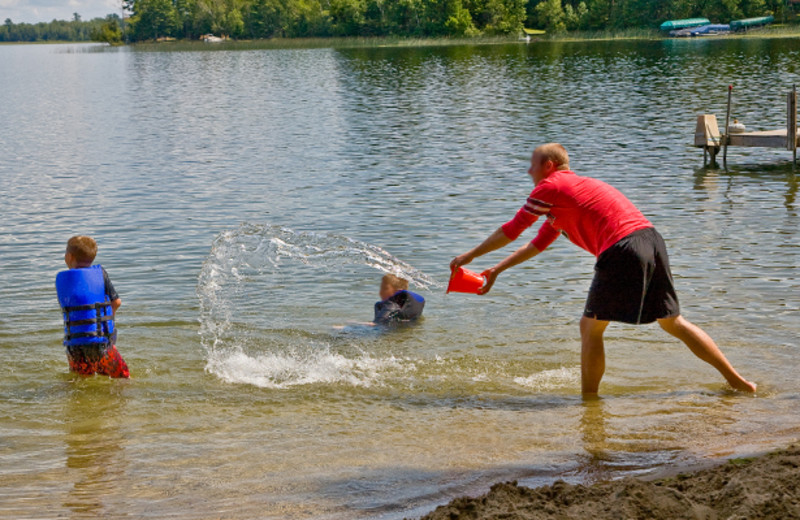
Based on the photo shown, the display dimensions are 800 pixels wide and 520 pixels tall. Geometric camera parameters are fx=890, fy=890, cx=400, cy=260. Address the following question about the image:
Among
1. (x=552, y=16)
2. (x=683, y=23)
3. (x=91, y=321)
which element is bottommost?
Result: (x=91, y=321)

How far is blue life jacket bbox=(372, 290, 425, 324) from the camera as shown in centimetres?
1059

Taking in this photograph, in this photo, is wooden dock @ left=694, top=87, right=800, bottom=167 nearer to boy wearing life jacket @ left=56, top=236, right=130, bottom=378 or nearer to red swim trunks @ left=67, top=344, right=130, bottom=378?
red swim trunks @ left=67, top=344, right=130, bottom=378

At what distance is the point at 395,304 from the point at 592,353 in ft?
12.0

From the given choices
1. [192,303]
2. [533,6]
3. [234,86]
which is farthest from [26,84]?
[533,6]

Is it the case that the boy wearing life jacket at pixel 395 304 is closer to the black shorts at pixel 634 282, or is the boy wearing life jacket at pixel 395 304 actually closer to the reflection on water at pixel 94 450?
the reflection on water at pixel 94 450

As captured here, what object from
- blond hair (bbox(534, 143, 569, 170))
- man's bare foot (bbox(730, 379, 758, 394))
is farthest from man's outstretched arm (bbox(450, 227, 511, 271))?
man's bare foot (bbox(730, 379, 758, 394))

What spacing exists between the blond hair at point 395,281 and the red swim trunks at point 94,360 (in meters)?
3.36

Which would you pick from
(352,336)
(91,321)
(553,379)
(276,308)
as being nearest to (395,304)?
(352,336)

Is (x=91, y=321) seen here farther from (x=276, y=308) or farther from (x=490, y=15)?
(x=490, y=15)

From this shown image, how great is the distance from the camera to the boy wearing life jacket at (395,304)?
10.6 metres

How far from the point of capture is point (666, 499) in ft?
16.2

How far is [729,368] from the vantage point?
7613 millimetres

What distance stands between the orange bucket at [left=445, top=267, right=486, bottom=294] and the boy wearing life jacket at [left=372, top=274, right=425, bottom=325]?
9.52ft

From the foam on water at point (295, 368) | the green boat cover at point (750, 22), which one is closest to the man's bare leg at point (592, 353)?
the foam on water at point (295, 368)
